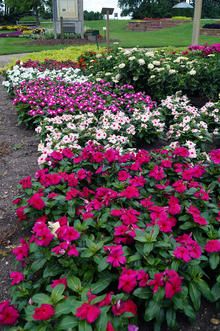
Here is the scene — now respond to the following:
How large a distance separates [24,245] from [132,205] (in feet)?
2.58

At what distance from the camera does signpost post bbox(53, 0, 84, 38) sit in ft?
67.2

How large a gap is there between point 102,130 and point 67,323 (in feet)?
8.32

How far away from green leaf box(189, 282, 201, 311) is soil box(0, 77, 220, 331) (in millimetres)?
196

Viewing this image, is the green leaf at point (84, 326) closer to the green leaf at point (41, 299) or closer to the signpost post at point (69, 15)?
the green leaf at point (41, 299)

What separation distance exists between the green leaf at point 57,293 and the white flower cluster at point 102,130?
68.4 inches

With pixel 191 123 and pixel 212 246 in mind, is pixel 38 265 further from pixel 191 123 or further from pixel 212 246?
pixel 191 123

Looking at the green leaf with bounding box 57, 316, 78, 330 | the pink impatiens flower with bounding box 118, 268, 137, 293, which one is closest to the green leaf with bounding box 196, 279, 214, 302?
the pink impatiens flower with bounding box 118, 268, 137, 293

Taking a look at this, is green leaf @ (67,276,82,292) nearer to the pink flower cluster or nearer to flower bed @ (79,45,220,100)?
the pink flower cluster

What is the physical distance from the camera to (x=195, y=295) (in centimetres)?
196

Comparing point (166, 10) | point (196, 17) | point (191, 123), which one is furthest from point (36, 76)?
point (166, 10)

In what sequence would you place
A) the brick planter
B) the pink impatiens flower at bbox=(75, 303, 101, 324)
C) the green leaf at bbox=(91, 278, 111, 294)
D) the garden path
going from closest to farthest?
the pink impatiens flower at bbox=(75, 303, 101, 324), the green leaf at bbox=(91, 278, 111, 294), the garden path, the brick planter

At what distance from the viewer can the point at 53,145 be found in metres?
3.75

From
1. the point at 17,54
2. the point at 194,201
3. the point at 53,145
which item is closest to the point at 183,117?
the point at 53,145

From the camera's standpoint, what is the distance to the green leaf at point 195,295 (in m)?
1.95
